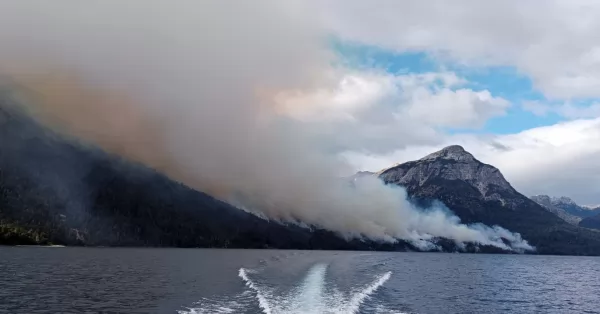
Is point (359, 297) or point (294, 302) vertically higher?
point (294, 302)

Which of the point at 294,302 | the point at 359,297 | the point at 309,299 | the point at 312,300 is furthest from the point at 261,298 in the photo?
the point at 359,297

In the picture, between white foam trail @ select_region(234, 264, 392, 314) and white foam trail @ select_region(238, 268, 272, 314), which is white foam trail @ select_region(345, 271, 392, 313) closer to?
white foam trail @ select_region(234, 264, 392, 314)

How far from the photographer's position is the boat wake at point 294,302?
6964 cm

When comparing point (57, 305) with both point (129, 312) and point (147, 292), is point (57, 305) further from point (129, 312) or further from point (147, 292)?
point (147, 292)

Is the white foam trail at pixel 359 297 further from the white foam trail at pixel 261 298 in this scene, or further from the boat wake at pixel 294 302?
the white foam trail at pixel 261 298

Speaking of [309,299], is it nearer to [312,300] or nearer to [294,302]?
[312,300]

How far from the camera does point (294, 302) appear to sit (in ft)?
255

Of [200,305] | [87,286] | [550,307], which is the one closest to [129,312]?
[200,305]

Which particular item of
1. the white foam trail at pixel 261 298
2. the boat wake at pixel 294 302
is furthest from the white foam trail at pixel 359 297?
the white foam trail at pixel 261 298

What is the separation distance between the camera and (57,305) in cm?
6844

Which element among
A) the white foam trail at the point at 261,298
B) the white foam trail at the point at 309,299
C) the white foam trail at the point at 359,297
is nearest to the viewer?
the white foam trail at the point at 261,298

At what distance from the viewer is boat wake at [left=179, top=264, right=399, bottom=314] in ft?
228

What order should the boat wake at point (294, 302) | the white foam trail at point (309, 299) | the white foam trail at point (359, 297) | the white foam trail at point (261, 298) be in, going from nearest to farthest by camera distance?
the boat wake at point (294, 302), the white foam trail at point (261, 298), the white foam trail at point (309, 299), the white foam trail at point (359, 297)

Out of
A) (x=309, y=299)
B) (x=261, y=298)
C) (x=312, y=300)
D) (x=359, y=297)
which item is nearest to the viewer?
(x=312, y=300)
